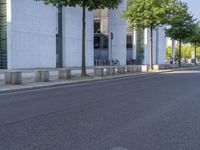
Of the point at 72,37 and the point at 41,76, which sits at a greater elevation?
the point at 72,37

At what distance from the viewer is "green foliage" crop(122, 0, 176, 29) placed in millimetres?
39312

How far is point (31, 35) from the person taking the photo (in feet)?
135

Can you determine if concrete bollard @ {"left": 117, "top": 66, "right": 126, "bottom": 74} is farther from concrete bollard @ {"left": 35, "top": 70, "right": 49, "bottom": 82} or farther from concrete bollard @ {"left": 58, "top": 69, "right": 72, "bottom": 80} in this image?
concrete bollard @ {"left": 35, "top": 70, "right": 49, "bottom": 82}

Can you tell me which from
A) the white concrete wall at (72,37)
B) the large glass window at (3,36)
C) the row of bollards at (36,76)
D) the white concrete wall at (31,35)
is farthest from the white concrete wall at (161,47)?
the row of bollards at (36,76)

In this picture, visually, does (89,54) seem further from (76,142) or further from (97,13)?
(76,142)

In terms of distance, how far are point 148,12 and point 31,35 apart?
12.2m

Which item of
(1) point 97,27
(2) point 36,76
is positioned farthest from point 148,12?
(1) point 97,27

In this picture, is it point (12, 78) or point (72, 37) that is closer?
point (12, 78)

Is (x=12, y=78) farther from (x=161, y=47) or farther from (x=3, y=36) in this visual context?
(x=161, y=47)

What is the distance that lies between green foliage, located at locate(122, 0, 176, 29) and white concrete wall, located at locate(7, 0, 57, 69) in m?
8.84

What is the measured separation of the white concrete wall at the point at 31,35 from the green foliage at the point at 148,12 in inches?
348

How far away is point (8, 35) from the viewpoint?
1510 inches

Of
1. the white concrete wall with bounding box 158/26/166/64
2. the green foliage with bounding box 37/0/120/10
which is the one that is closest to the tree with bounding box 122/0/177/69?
the green foliage with bounding box 37/0/120/10

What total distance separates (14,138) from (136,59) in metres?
63.9
